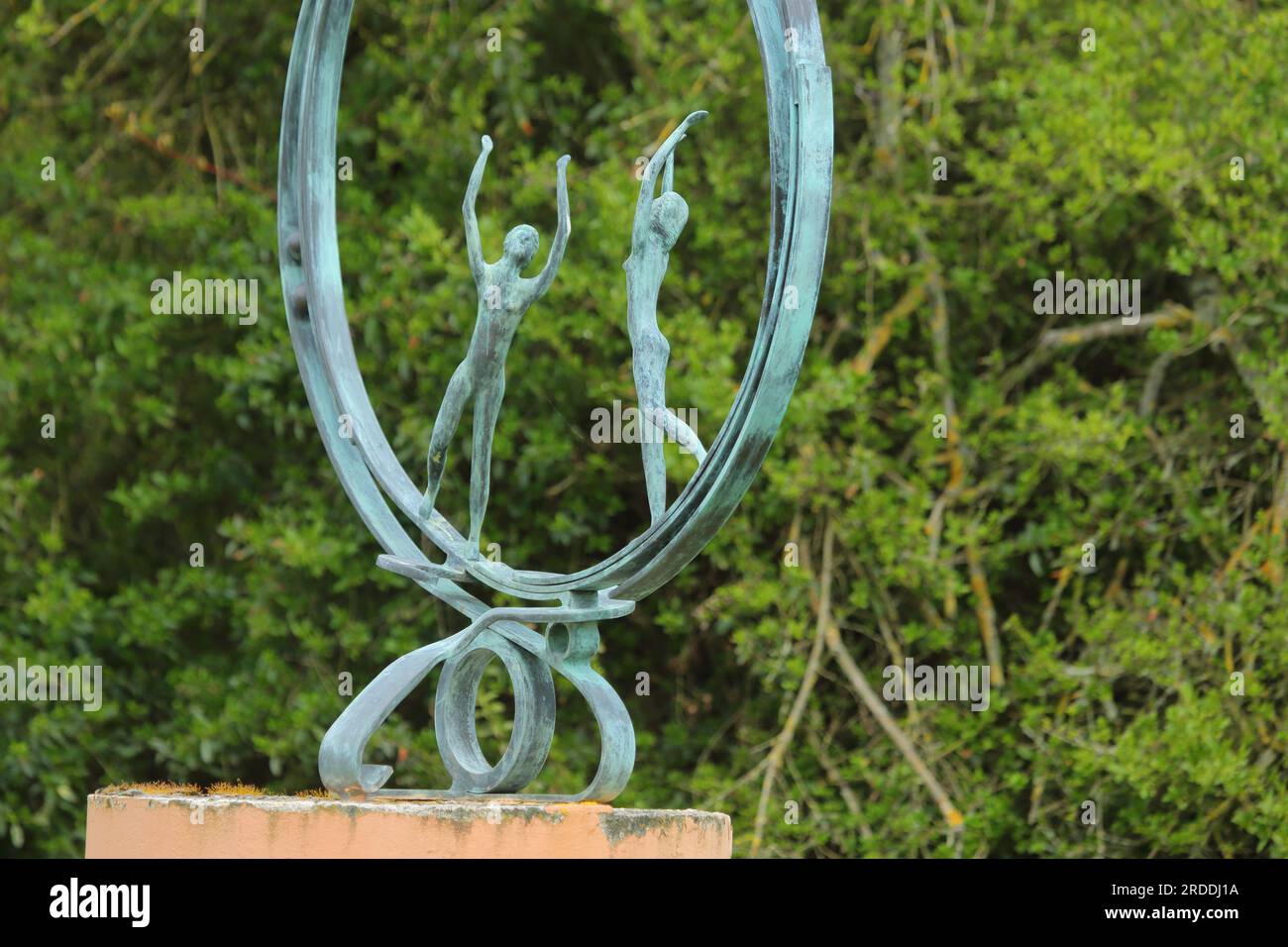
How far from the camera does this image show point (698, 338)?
7.65 meters

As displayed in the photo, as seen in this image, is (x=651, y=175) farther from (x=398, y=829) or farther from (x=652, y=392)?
(x=398, y=829)

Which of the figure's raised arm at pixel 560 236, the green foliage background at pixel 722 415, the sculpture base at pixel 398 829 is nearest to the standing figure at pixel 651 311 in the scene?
the figure's raised arm at pixel 560 236

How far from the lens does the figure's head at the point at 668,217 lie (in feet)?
14.3

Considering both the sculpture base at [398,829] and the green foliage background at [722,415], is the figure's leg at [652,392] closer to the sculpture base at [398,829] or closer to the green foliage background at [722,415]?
the sculpture base at [398,829]

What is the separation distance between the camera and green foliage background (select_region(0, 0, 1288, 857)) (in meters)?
7.59

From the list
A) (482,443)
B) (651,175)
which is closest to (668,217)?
(651,175)

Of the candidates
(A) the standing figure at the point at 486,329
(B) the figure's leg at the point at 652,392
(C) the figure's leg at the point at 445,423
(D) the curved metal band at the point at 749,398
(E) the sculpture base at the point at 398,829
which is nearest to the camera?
(D) the curved metal band at the point at 749,398

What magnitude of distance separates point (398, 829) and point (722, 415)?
11.6ft

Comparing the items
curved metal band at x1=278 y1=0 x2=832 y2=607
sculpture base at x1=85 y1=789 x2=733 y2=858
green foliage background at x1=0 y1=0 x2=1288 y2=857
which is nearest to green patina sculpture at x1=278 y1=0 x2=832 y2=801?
curved metal band at x1=278 y1=0 x2=832 y2=607

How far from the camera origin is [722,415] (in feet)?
24.5

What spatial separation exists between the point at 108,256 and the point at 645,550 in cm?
577

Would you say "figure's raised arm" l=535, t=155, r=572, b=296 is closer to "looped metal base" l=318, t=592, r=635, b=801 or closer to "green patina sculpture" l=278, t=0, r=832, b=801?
"green patina sculpture" l=278, t=0, r=832, b=801

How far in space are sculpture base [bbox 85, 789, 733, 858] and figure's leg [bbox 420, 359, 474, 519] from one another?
766mm

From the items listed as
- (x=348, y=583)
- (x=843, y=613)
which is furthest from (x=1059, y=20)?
(x=348, y=583)
